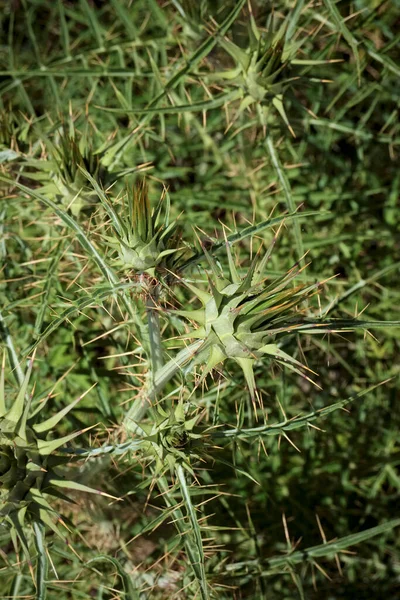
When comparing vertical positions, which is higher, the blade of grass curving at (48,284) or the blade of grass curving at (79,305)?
the blade of grass curving at (79,305)

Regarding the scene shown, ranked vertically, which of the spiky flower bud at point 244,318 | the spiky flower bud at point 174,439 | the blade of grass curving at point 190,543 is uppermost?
the spiky flower bud at point 244,318

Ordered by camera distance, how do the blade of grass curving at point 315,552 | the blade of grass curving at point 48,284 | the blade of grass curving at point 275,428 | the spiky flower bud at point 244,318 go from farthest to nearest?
the blade of grass curving at point 48,284 < the blade of grass curving at point 315,552 < the blade of grass curving at point 275,428 < the spiky flower bud at point 244,318

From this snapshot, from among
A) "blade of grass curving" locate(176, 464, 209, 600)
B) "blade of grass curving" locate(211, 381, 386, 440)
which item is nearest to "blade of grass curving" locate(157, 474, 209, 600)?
"blade of grass curving" locate(176, 464, 209, 600)

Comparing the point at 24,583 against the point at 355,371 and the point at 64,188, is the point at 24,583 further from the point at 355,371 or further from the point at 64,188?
the point at 355,371

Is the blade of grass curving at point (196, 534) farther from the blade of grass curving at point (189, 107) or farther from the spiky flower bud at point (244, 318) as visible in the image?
the blade of grass curving at point (189, 107)

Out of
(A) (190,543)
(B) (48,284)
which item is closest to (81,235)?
(B) (48,284)

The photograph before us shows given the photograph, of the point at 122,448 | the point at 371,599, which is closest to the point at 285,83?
the point at 122,448

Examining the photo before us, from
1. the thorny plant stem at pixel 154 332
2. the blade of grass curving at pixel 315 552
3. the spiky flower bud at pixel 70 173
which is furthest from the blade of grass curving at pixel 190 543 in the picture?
the spiky flower bud at pixel 70 173

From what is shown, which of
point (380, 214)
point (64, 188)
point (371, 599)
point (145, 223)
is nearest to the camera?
point (145, 223)
